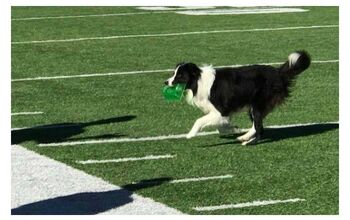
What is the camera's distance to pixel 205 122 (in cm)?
995

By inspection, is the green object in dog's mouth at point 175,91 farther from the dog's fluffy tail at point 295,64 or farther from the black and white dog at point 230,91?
the dog's fluffy tail at point 295,64

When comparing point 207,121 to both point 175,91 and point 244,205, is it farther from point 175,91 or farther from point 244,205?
point 244,205

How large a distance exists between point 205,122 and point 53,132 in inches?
76.6

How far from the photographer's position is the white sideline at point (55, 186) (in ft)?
24.3

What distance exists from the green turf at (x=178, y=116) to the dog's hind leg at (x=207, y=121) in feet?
0.48

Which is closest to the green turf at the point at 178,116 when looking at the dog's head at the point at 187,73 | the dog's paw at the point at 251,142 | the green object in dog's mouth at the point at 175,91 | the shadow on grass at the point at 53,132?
the shadow on grass at the point at 53,132

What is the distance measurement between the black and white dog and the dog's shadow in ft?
0.55

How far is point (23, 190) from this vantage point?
8.02 metres

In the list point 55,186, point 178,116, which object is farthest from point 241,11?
point 55,186

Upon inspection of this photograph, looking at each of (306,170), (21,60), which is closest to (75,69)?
(21,60)

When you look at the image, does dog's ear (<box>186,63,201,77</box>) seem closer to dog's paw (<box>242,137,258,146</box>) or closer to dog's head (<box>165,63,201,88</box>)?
dog's head (<box>165,63,201,88</box>)

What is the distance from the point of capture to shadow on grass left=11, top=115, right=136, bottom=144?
10.3 m

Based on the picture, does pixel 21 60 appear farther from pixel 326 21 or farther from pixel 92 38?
pixel 326 21

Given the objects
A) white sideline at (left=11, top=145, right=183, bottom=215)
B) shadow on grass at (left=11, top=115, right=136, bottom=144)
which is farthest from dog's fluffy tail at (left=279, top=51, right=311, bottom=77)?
white sideline at (left=11, top=145, right=183, bottom=215)
